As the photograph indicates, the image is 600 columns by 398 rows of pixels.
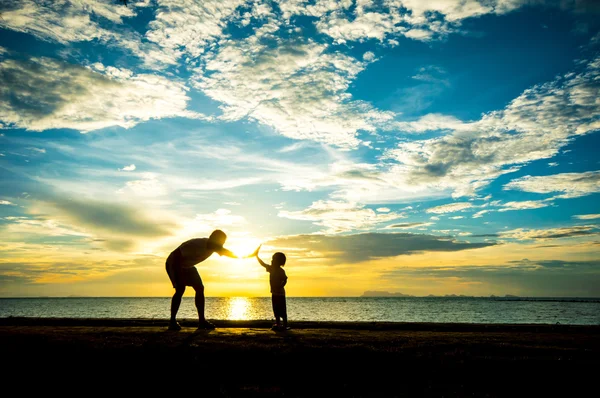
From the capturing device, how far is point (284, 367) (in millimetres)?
5773

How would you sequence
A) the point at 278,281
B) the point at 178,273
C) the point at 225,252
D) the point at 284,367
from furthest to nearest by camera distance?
the point at 278,281
the point at 225,252
the point at 178,273
the point at 284,367

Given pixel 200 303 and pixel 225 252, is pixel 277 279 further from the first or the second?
pixel 200 303

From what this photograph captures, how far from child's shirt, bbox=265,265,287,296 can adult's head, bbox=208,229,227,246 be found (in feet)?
7.85

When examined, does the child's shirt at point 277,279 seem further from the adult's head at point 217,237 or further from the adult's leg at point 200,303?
the adult's head at point 217,237

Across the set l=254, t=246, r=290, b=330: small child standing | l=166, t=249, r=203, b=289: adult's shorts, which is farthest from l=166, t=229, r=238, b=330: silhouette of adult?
l=254, t=246, r=290, b=330: small child standing

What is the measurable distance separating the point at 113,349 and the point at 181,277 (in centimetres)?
345

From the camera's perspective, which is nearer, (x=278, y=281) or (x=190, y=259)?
(x=190, y=259)

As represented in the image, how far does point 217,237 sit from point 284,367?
473cm

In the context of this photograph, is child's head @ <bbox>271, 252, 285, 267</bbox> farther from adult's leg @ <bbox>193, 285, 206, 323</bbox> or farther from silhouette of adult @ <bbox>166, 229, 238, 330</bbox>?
adult's leg @ <bbox>193, 285, 206, 323</bbox>

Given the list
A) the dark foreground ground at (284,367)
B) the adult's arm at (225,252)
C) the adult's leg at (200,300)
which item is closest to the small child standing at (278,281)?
the adult's arm at (225,252)

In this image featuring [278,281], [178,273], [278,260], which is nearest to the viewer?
[178,273]

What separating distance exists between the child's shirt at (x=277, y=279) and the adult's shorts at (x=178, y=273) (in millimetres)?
2359

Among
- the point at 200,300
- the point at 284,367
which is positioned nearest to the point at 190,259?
the point at 200,300

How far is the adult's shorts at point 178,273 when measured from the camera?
9.84 m
